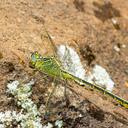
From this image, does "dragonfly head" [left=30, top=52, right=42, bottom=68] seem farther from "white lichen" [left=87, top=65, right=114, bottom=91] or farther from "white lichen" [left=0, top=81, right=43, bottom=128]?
"white lichen" [left=87, top=65, right=114, bottom=91]

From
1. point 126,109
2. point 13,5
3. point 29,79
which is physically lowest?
point 126,109

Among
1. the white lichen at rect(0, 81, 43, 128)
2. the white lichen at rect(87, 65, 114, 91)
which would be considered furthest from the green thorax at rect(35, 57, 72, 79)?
the white lichen at rect(87, 65, 114, 91)

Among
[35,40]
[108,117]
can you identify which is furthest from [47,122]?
[35,40]

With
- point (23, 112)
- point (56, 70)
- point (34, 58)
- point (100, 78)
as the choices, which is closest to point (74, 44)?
point (100, 78)

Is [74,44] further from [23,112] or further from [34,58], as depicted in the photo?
[23,112]

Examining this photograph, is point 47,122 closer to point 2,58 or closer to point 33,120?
point 33,120

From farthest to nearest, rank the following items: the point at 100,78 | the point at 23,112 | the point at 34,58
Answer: the point at 100,78 < the point at 34,58 < the point at 23,112
